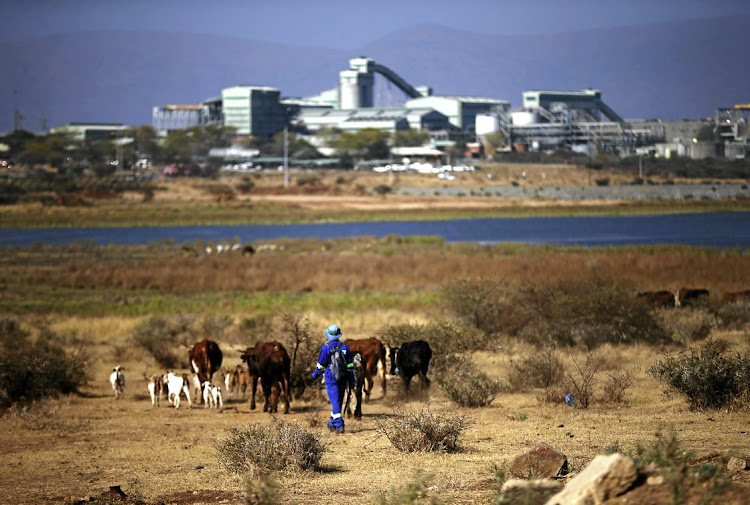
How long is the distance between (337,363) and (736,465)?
20.2 ft

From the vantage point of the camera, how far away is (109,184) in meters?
125

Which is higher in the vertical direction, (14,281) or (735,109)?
(735,109)

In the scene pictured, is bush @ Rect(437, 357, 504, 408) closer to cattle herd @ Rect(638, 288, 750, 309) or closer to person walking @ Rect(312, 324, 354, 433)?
person walking @ Rect(312, 324, 354, 433)

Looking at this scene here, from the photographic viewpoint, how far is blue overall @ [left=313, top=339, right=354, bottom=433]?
15.2m

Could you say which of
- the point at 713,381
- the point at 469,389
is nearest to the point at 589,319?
the point at 469,389

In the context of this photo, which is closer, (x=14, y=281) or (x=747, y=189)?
(x=14, y=281)

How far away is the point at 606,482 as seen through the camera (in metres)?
7.38

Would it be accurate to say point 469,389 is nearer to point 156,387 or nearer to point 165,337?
point 156,387

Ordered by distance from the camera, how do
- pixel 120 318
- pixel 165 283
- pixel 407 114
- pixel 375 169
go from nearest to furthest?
pixel 120 318
pixel 165 283
pixel 375 169
pixel 407 114

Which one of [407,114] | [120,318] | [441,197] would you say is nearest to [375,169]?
[441,197]

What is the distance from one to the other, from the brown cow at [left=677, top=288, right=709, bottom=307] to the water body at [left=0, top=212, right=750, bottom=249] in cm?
3002

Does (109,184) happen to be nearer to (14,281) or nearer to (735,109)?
(14,281)

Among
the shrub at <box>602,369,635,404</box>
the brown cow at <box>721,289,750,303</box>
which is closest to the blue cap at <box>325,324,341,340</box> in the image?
the shrub at <box>602,369,635,404</box>

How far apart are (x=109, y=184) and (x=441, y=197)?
4001 centimetres
